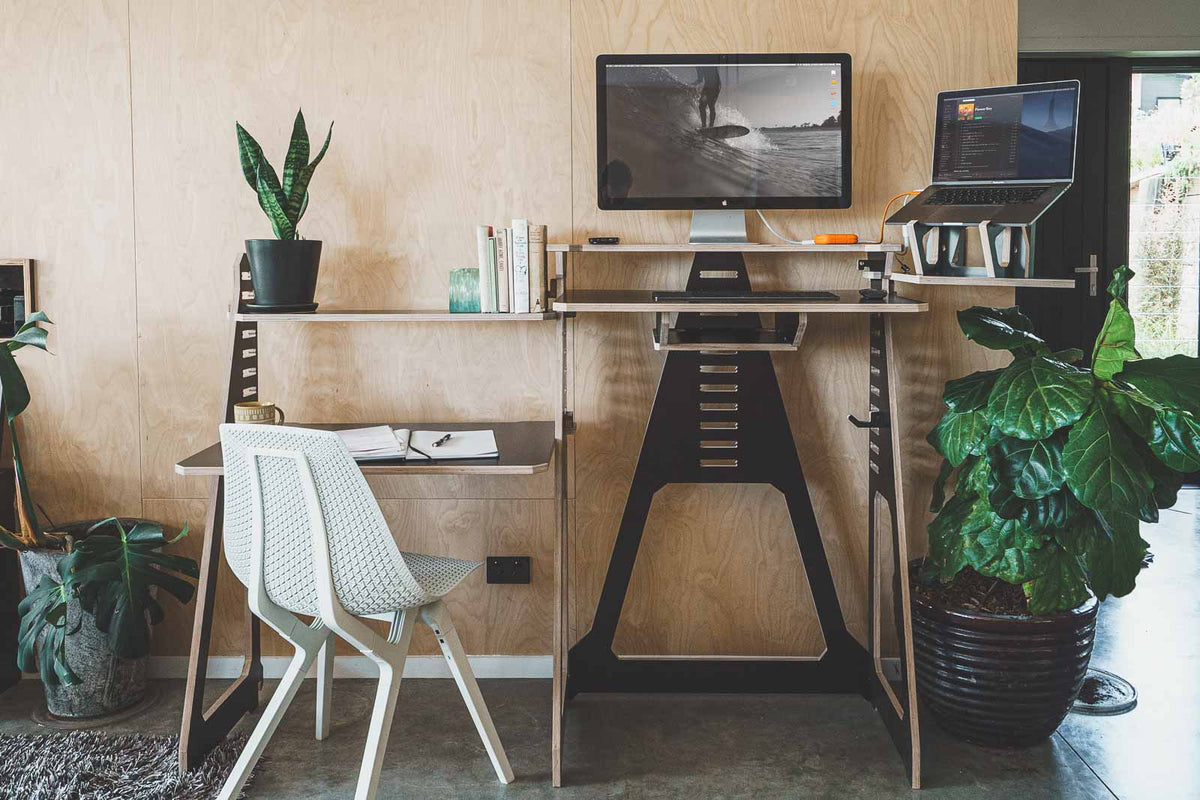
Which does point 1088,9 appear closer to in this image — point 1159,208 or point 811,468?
point 1159,208

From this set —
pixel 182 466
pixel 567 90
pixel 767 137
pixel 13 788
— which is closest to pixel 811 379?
pixel 767 137

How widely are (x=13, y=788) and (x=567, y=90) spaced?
Answer: 222cm

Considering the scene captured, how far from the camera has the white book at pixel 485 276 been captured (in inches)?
96.5

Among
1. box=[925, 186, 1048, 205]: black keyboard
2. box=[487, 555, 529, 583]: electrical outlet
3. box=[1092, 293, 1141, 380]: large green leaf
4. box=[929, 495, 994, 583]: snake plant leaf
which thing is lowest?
box=[487, 555, 529, 583]: electrical outlet

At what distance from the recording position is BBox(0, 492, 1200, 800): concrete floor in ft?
7.54

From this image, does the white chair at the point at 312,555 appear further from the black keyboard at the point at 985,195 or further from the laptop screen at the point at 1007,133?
the laptop screen at the point at 1007,133

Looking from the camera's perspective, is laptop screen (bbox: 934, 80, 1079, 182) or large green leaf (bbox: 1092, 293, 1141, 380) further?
laptop screen (bbox: 934, 80, 1079, 182)

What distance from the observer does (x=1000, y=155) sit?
7.99 feet

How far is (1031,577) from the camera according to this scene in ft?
7.57

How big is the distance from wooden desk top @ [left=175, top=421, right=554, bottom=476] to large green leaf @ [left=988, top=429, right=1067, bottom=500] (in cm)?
105

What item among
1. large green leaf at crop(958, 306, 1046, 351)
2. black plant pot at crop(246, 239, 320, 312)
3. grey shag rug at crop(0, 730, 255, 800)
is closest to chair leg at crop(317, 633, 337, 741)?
grey shag rug at crop(0, 730, 255, 800)

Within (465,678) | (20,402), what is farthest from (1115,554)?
(20,402)

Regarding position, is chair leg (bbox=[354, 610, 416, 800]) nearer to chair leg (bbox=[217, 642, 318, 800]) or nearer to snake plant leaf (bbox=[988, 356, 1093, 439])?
chair leg (bbox=[217, 642, 318, 800])

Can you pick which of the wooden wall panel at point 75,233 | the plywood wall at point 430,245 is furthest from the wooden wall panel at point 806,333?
the wooden wall panel at point 75,233
